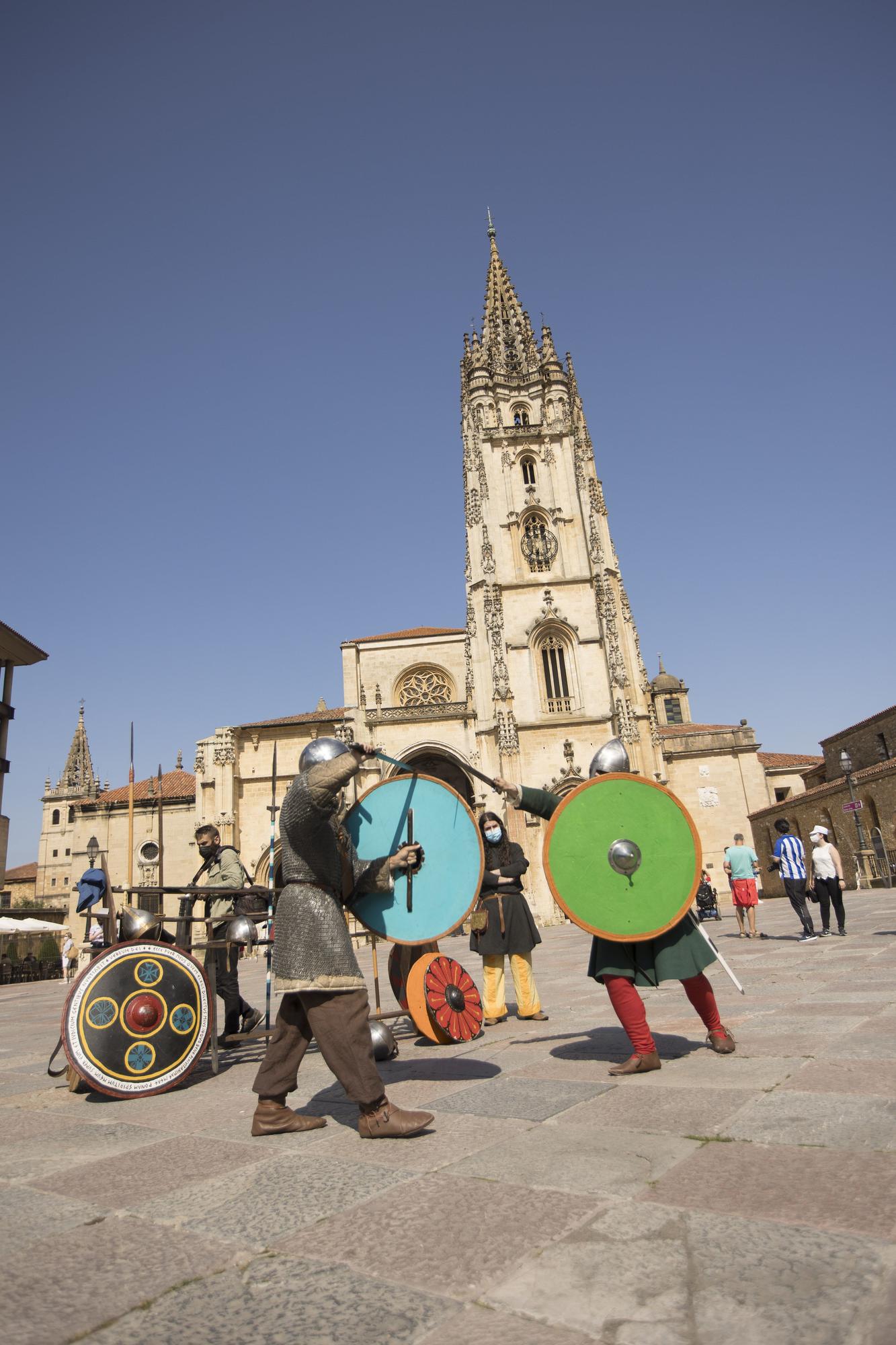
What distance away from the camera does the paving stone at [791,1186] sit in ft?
6.50

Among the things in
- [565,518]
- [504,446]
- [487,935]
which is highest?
[504,446]

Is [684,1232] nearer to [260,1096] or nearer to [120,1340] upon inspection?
[120,1340]

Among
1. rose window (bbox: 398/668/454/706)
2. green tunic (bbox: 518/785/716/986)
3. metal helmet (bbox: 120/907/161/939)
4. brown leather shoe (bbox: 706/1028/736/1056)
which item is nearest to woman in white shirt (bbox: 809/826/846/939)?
brown leather shoe (bbox: 706/1028/736/1056)

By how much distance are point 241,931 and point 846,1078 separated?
3.99 metres

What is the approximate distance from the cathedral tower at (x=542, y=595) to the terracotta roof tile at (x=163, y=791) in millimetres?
16433

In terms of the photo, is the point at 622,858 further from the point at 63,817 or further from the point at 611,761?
the point at 63,817

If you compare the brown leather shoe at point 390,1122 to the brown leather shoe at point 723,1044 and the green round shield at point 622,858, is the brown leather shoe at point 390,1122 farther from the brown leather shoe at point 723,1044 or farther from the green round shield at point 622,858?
the brown leather shoe at point 723,1044

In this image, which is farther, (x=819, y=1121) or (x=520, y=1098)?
(x=520, y=1098)

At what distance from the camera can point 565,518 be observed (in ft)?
116

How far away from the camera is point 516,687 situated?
32656mm

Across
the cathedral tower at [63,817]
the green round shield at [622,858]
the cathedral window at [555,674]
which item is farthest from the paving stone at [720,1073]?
the cathedral tower at [63,817]

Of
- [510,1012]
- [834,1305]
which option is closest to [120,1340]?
[834,1305]

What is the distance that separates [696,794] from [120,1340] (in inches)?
1407

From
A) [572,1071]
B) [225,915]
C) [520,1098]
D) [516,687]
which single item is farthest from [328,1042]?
[516,687]
